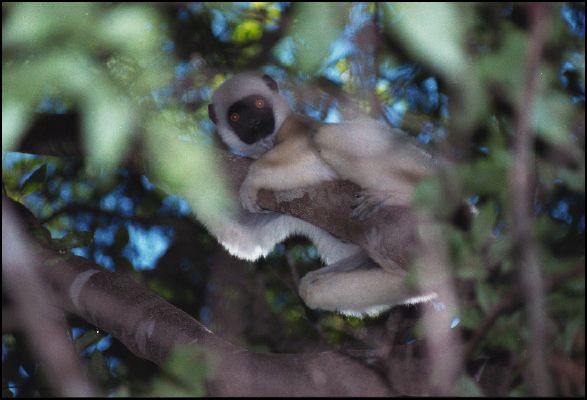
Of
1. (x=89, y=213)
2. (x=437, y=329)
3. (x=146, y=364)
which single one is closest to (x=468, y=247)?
(x=437, y=329)

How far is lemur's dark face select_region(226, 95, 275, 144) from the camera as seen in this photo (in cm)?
531

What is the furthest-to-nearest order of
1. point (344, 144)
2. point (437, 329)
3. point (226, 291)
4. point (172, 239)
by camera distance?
point (172, 239) < point (226, 291) < point (344, 144) < point (437, 329)

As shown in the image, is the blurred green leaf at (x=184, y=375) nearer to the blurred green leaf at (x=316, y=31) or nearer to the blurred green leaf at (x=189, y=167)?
the blurred green leaf at (x=189, y=167)

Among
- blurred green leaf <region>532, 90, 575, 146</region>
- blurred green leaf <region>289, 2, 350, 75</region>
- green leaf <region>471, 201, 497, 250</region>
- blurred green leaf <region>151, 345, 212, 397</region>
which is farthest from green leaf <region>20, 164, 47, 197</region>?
blurred green leaf <region>532, 90, 575, 146</region>

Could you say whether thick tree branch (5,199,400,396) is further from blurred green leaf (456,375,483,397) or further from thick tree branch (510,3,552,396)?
thick tree branch (510,3,552,396)

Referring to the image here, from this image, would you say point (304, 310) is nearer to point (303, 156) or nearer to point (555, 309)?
point (303, 156)

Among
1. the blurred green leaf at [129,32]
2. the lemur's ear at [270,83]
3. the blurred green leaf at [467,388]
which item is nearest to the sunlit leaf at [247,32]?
the lemur's ear at [270,83]

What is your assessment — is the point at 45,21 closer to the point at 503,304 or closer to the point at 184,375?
the point at 184,375

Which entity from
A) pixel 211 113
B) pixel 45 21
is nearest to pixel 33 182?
pixel 211 113

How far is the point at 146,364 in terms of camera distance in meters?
5.36

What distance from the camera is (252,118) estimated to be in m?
5.34

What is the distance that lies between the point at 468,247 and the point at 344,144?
1.98 m

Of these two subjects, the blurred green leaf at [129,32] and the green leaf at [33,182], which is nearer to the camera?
the blurred green leaf at [129,32]

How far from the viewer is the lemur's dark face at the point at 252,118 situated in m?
5.31
